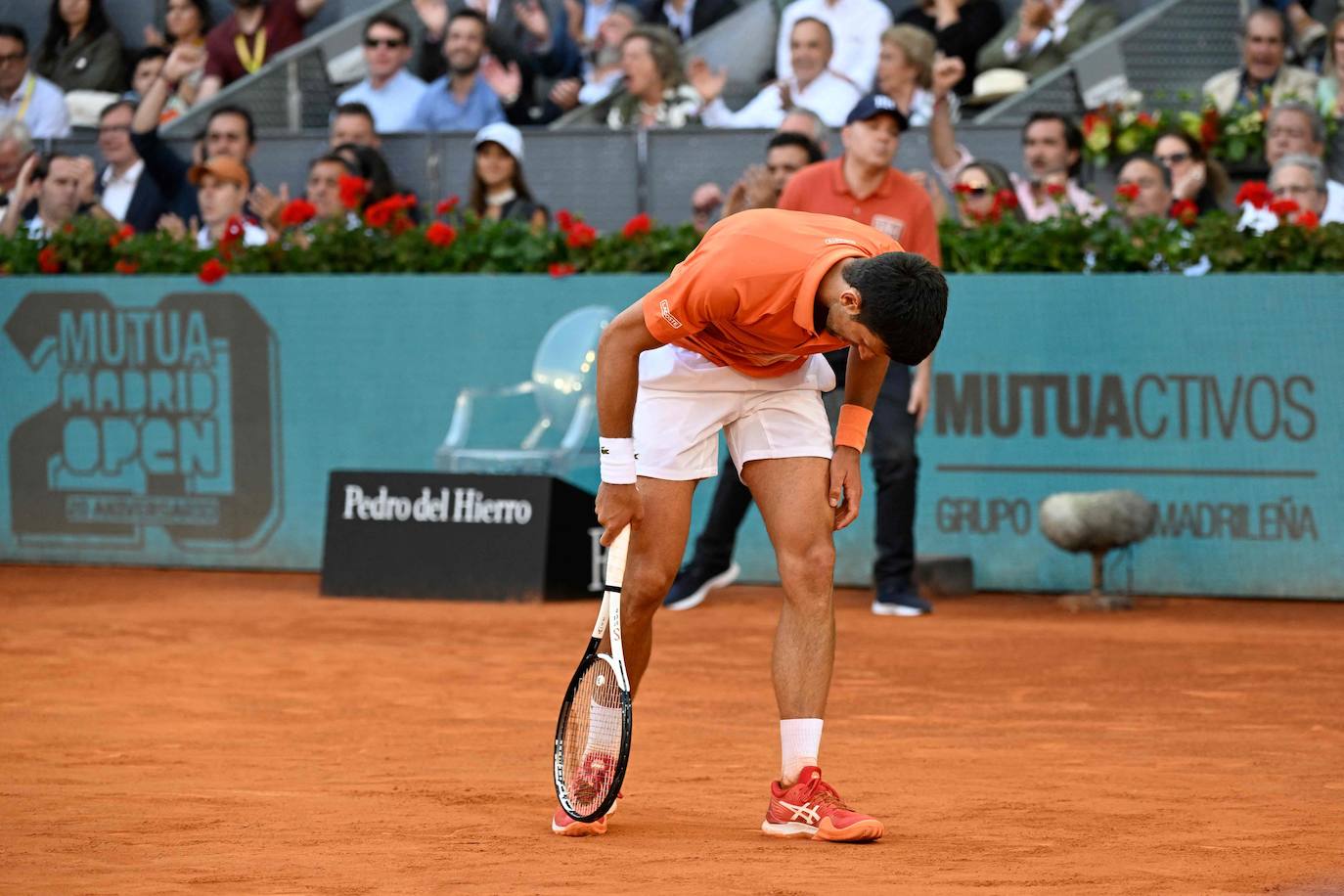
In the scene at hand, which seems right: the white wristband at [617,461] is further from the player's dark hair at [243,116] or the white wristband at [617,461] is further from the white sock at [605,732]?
the player's dark hair at [243,116]

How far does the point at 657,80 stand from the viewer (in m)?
13.2

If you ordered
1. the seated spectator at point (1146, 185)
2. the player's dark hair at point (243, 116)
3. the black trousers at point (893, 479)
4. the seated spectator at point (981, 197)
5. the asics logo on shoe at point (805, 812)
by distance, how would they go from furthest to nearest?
the player's dark hair at point (243, 116) → the seated spectator at point (1146, 185) → the seated spectator at point (981, 197) → the black trousers at point (893, 479) → the asics logo on shoe at point (805, 812)

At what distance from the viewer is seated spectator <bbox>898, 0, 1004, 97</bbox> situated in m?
13.4

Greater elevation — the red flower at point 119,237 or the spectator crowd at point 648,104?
the spectator crowd at point 648,104

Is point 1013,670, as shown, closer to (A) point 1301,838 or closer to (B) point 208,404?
(A) point 1301,838

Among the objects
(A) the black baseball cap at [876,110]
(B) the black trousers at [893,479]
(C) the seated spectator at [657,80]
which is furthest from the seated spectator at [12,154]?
(A) the black baseball cap at [876,110]

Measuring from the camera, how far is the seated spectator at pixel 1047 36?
13188 mm

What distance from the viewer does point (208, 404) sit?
1166cm

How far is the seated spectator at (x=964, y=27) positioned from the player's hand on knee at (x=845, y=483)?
854 cm

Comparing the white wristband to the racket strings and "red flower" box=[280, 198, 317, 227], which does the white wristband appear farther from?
→ "red flower" box=[280, 198, 317, 227]

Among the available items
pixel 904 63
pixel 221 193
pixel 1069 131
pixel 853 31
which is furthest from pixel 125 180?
pixel 1069 131

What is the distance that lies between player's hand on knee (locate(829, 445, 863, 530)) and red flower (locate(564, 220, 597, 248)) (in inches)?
221

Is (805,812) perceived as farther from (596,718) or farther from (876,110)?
(876,110)

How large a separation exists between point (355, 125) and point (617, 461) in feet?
26.9
